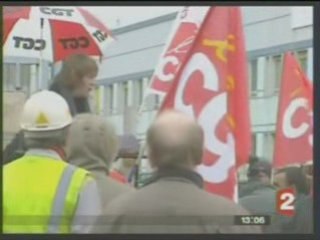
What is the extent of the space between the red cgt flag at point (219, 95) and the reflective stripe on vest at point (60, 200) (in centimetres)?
58

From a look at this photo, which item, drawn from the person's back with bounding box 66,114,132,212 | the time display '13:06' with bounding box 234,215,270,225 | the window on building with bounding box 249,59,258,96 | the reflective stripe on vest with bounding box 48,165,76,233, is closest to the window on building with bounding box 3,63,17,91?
the person's back with bounding box 66,114,132,212

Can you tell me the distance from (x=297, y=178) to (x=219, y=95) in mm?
560

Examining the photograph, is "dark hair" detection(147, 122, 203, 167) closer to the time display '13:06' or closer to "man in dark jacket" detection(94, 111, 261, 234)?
"man in dark jacket" detection(94, 111, 261, 234)

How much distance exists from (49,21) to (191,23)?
2.34 ft

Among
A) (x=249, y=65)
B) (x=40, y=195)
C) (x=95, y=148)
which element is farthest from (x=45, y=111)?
(x=249, y=65)

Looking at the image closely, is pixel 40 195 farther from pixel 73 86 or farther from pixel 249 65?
pixel 249 65

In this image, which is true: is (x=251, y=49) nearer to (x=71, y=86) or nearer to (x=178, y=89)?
(x=178, y=89)

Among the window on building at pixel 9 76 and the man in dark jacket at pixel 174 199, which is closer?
the man in dark jacket at pixel 174 199

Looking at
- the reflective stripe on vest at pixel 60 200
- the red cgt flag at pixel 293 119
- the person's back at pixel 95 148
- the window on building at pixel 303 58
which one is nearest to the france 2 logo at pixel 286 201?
the red cgt flag at pixel 293 119

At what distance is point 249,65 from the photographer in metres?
3.34

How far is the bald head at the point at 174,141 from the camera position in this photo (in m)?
3.29

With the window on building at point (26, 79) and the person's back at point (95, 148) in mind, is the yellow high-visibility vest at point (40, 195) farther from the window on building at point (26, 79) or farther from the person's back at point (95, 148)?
the window on building at point (26, 79)

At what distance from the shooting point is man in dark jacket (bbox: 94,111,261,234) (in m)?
3.27

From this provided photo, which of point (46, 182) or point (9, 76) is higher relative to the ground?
point (9, 76)
